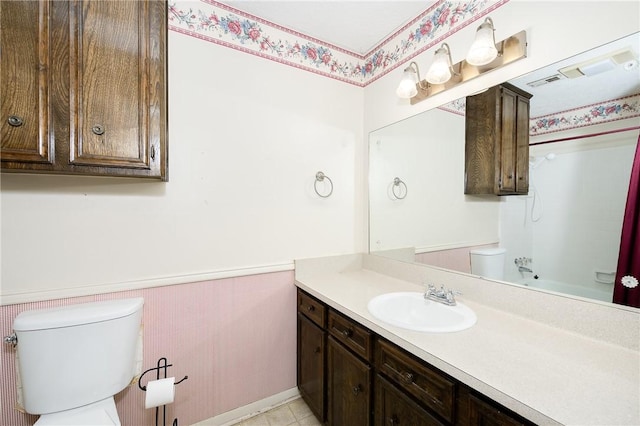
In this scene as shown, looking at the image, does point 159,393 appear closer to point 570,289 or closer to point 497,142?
point 570,289

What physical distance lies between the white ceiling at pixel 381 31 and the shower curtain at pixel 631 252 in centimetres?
26

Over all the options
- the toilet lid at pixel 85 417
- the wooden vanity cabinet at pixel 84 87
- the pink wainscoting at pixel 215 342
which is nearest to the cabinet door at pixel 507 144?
the pink wainscoting at pixel 215 342

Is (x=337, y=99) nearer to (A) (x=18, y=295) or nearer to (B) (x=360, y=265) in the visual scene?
(B) (x=360, y=265)

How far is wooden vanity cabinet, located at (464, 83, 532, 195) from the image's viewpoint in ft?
4.06

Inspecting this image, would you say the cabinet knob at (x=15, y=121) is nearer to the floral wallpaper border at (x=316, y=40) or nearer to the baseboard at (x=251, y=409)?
the floral wallpaper border at (x=316, y=40)

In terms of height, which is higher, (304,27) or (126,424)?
(304,27)

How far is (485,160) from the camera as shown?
4.68 feet

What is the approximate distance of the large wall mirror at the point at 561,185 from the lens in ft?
3.23

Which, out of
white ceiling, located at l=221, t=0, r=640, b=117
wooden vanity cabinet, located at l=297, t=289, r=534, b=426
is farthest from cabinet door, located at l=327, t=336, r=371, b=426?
white ceiling, located at l=221, t=0, r=640, b=117

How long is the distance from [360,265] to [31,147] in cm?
197

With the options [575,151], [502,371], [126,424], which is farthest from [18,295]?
[575,151]

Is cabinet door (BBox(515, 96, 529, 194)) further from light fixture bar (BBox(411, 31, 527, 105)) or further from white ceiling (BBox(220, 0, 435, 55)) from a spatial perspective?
white ceiling (BBox(220, 0, 435, 55))

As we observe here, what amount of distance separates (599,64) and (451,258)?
1042 millimetres

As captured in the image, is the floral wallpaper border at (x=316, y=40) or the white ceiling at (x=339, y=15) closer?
the floral wallpaper border at (x=316, y=40)
